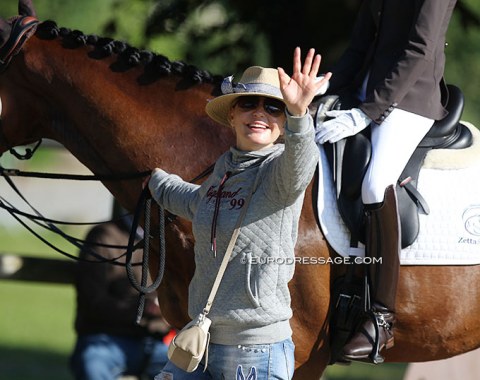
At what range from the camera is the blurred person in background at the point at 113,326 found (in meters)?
6.86

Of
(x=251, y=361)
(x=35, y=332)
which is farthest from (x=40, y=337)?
(x=251, y=361)

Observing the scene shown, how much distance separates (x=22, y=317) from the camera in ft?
44.9

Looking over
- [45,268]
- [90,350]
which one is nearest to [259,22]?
[45,268]

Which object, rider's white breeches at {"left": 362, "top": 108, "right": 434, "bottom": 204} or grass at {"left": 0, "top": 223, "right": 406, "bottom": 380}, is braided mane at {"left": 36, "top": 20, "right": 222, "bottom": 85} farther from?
grass at {"left": 0, "top": 223, "right": 406, "bottom": 380}

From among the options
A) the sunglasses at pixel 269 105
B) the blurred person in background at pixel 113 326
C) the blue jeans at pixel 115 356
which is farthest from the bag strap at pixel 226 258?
the blue jeans at pixel 115 356

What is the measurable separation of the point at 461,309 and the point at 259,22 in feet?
17.7

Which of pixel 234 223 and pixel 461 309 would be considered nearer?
pixel 234 223

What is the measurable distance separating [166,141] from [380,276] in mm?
1239

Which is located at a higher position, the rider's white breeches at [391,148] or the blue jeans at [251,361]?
the rider's white breeches at [391,148]

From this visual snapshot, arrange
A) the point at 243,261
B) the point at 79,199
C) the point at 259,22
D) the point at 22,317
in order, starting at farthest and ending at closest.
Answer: the point at 79,199, the point at 22,317, the point at 259,22, the point at 243,261

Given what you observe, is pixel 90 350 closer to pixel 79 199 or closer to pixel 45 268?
pixel 45 268

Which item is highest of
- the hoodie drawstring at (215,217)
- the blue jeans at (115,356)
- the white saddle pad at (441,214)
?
the white saddle pad at (441,214)

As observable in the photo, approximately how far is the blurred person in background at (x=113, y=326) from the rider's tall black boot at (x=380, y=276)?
7.83 feet

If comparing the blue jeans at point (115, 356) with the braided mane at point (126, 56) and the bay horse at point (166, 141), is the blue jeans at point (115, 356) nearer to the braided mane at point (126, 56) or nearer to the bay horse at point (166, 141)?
the bay horse at point (166, 141)
